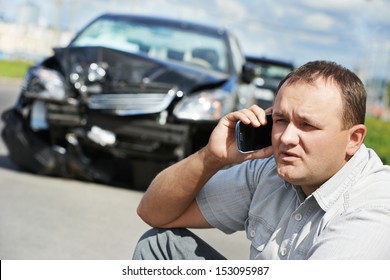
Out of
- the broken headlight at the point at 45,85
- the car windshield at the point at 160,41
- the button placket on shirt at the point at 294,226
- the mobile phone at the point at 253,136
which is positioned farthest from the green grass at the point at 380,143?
the button placket on shirt at the point at 294,226

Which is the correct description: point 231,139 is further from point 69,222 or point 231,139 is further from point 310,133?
point 69,222

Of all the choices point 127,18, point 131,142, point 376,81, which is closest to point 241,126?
point 131,142

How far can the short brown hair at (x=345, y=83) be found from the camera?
232cm

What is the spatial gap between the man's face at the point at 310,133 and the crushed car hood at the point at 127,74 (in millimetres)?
4257

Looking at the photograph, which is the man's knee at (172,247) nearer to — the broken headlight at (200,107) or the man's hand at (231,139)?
the man's hand at (231,139)

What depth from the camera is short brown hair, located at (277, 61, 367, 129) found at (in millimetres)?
2318

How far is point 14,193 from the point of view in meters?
6.71

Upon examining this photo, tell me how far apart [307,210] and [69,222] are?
3.67 meters

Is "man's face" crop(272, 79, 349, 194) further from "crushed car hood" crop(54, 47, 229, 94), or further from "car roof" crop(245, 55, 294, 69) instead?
"car roof" crop(245, 55, 294, 69)

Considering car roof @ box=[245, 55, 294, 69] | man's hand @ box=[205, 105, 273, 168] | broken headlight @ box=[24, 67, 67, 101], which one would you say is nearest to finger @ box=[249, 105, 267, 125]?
man's hand @ box=[205, 105, 273, 168]

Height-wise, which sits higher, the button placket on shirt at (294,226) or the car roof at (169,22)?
the button placket on shirt at (294,226)

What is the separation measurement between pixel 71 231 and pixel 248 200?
3.01 metres
